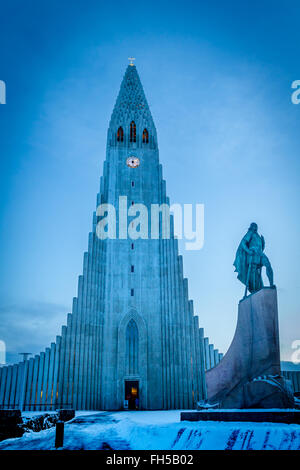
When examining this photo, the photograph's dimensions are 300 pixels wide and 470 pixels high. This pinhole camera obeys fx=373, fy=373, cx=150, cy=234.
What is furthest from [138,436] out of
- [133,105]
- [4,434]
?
[133,105]

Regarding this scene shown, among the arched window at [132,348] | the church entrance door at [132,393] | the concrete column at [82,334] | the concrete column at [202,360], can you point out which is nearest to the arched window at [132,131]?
the concrete column at [82,334]

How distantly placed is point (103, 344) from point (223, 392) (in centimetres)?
1857

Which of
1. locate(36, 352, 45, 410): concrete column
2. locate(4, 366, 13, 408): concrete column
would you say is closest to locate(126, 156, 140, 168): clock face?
locate(36, 352, 45, 410): concrete column

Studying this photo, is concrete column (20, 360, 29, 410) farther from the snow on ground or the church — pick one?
the snow on ground

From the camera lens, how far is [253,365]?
1305 cm

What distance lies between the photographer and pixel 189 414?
12148 mm

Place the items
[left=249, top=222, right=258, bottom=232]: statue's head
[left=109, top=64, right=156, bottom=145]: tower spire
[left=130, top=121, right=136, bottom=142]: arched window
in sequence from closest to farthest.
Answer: [left=249, top=222, right=258, bottom=232]: statue's head, [left=130, top=121, right=136, bottom=142]: arched window, [left=109, top=64, right=156, bottom=145]: tower spire

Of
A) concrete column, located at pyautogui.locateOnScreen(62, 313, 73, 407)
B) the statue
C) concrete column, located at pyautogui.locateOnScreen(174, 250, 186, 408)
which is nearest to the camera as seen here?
the statue

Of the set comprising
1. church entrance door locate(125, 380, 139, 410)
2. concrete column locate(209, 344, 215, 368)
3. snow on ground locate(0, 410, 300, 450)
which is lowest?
church entrance door locate(125, 380, 139, 410)

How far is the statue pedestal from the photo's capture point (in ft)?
38.3

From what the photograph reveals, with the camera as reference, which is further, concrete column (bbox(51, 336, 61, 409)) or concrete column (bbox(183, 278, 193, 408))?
concrete column (bbox(183, 278, 193, 408))

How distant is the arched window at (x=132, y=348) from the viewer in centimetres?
3067

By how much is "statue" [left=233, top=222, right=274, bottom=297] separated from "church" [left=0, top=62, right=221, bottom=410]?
682 inches
